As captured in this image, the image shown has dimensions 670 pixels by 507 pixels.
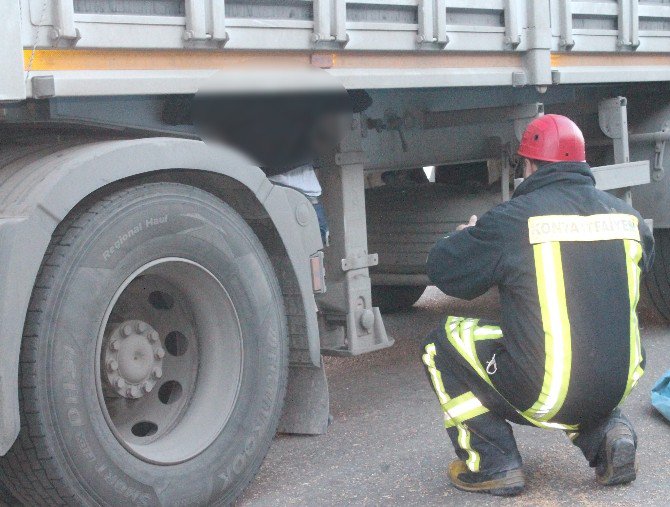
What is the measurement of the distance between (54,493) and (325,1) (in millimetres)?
1959

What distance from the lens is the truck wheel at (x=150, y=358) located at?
3121mm

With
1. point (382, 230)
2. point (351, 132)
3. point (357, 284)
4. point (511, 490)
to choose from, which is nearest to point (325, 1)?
point (351, 132)

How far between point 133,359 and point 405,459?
123 cm

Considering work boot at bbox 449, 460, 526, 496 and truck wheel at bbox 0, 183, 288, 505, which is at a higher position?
truck wheel at bbox 0, 183, 288, 505

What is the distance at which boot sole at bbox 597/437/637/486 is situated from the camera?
3.75 metres

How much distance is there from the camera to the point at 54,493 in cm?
316

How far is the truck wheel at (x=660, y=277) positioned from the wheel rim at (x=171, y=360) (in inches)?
133

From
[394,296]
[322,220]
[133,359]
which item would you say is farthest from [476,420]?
[394,296]

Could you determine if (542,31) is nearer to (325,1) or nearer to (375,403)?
(325,1)

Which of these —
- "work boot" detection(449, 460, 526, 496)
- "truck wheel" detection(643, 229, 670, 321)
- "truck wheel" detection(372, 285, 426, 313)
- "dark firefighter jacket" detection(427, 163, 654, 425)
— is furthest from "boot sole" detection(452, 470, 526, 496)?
"truck wheel" detection(372, 285, 426, 313)

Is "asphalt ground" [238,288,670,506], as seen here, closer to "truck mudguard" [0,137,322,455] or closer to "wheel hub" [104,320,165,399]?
"wheel hub" [104,320,165,399]

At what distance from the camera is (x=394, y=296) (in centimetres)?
718

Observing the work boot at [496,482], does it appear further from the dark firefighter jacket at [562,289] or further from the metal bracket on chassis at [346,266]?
the metal bracket on chassis at [346,266]

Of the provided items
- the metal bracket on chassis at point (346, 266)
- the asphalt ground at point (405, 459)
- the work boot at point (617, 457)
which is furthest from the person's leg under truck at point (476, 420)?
the metal bracket on chassis at point (346, 266)
